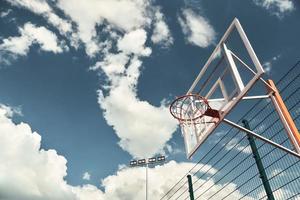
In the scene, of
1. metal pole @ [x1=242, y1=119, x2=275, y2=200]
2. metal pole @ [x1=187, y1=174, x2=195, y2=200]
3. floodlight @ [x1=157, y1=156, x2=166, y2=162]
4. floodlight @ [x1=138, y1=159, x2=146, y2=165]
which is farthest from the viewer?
floodlight @ [x1=138, y1=159, x2=146, y2=165]

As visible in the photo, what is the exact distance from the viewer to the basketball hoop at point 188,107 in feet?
28.0

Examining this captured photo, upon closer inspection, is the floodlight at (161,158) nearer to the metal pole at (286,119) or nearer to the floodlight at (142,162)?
the floodlight at (142,162)

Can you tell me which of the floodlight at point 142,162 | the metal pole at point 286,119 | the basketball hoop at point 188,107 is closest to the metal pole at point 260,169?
the basketball hoop at point 188,107

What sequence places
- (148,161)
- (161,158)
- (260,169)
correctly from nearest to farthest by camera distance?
1. (260,169)
2. (148,161)
3. (161,158)

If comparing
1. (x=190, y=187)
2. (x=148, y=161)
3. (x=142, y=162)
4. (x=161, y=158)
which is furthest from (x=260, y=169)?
(x=142, y=162)

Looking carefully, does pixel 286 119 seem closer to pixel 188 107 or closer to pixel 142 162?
pixel 188 107

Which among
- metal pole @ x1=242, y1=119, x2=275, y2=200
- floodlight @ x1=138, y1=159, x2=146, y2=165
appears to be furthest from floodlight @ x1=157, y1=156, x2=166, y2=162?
metal pole @ x1=242, y1=119, x2=275, y2=200

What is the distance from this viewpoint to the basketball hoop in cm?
855

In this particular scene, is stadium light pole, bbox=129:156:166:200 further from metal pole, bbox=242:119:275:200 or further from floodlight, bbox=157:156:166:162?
metal pole, bbox=242:119:275:200

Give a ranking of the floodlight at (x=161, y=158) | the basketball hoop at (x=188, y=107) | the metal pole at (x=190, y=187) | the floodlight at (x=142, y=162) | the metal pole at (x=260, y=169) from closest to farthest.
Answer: the metal pole at (x=260, y=169) → the basketball hoop at (x=188, y=107) → the metal pole at (x=190, y=187) → the floodlight at (x=161, y=158) → the floodlight at (x=142, y=162)

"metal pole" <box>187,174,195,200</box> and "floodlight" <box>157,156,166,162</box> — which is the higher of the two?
"floodlight" <box>157,156,166,162</box>

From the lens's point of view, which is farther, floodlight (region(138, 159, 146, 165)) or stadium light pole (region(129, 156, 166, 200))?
floodlight (region(138, 159, 146, 165))

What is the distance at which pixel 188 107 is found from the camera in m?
8.81

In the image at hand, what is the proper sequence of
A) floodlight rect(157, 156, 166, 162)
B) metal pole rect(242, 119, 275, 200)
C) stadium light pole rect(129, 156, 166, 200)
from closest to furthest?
1. metal pole rect(242, 119, 275, 200)
2. stadium light pole rect(129, 156, 166, 200)
3. floodlight rect(157, 156, 166, 162)
